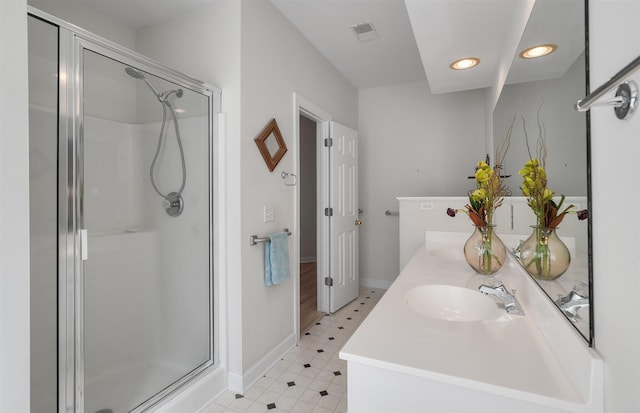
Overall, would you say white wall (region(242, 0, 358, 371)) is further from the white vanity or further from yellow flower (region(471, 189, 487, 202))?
yellow flower (region(471, 189, 487, 202))

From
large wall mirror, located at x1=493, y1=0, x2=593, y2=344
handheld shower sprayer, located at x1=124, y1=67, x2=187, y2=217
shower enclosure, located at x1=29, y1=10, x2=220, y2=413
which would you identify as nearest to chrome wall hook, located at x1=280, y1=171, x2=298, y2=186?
shower enclosure, located at x1=29, y1=10, x2=220, y2=413

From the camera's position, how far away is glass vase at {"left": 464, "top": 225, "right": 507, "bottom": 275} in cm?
148

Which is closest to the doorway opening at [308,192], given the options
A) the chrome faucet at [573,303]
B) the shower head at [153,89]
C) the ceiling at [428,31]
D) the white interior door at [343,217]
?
the white interior door at [343,217]

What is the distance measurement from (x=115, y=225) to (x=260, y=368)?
1284mm

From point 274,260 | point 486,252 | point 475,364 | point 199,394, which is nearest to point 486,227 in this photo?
point 486,252

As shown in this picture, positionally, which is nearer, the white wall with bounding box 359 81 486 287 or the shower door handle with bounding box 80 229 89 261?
the shower door handle with bounding box 80 229 89 261

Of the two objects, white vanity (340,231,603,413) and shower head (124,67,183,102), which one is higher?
shower head (124,67,183,102)

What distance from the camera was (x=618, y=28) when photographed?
51 centimetres

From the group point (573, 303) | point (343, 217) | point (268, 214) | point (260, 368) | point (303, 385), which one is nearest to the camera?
point (573, 303)

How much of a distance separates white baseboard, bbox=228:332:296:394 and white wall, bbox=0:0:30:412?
1.14 meters

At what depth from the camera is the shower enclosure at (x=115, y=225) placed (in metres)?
1.20

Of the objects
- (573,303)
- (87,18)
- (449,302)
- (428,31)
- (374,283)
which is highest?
(87,18)

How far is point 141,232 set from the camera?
5.55 feet

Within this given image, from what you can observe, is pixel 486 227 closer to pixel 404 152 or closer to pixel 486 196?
Answer: pixel 486 196
